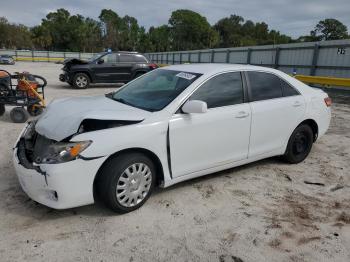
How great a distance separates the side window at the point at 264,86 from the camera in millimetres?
4320

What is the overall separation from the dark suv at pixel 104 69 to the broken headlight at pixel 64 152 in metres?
11.9

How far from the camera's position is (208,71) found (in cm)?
403

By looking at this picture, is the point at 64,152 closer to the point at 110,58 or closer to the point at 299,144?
the point at 299,144

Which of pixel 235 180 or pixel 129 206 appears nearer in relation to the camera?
pixel 129 206

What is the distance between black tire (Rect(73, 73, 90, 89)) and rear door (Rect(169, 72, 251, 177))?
37.5 ft

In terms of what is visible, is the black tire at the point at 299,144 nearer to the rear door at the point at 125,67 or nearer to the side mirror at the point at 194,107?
the side mirror at the point at 194,107

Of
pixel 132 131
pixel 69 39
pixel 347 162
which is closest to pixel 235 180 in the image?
pixel 132 131

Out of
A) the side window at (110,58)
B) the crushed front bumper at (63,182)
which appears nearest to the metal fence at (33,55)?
the side window at (110,58)

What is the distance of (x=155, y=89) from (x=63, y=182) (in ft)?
5.84

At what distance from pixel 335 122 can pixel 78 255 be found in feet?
24.5

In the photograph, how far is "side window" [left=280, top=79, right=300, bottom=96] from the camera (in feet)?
15.4

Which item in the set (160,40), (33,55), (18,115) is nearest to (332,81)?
(18,115)

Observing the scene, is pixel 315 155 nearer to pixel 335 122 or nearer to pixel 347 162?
pixel 347 162

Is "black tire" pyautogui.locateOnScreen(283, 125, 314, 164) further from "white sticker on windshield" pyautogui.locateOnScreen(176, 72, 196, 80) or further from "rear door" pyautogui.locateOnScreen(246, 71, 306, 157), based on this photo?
"white sticker on windshield" pyautogui.locateOnScreen(176, 72, 196, 80)
